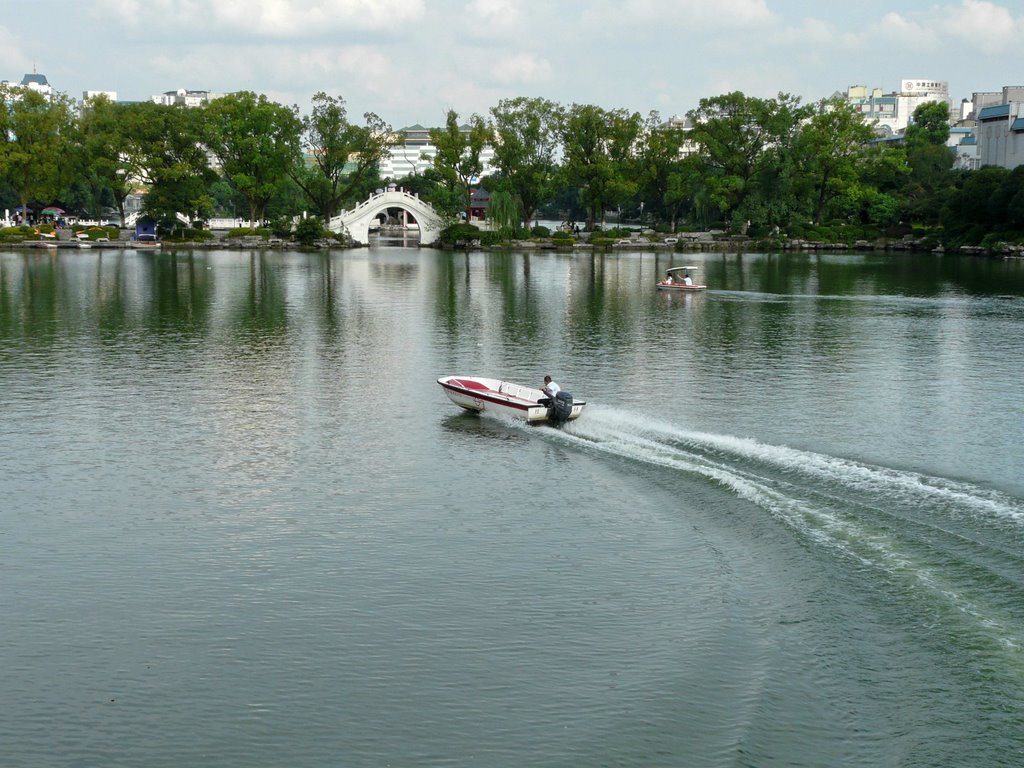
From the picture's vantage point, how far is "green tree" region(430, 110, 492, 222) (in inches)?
5271

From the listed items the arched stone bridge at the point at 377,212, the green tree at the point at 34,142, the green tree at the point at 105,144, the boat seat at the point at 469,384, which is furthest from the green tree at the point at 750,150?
the boat seat at the point at 469,384

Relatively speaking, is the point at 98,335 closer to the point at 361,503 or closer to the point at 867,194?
the point at 361,503

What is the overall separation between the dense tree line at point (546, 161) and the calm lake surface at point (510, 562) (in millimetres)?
87045

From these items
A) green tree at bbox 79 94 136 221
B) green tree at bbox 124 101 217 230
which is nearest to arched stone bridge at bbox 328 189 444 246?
green tree at bbox 124 101 217 230

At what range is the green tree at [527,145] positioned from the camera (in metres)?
134

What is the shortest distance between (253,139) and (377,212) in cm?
2053

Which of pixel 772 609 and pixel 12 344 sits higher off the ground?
pixel 12 344

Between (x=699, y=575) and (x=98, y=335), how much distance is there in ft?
134

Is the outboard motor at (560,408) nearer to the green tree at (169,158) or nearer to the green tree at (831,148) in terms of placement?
the green tree at (169,158)

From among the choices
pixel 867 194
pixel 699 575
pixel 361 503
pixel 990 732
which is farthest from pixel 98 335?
pixel 867 194

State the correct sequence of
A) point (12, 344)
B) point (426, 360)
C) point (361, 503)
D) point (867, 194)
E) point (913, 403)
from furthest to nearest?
1. point (867, 194)
2. point (12, 344)
3. point (426, 360)
4. point (913, 403)
5. point (361, 503)

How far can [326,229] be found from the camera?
139250mm

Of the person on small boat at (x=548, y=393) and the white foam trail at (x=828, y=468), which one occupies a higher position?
the person on small boat at (x=548, y=393)

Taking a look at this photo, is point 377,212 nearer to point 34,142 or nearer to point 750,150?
point 34,142
